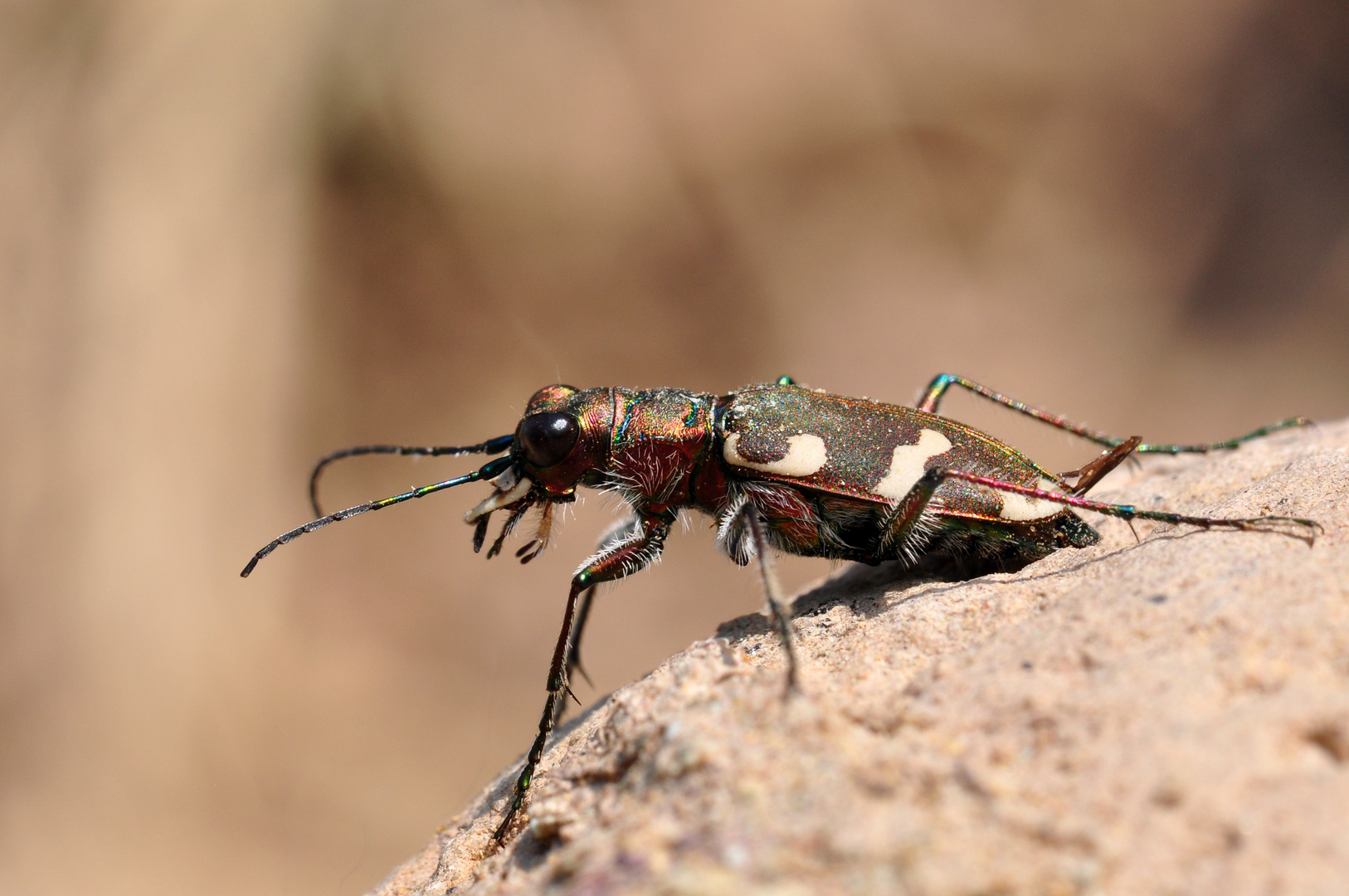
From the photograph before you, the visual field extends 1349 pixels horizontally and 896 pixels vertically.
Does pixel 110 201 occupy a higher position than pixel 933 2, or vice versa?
pixel 933 2

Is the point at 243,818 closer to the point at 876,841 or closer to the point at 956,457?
the point at 956,457

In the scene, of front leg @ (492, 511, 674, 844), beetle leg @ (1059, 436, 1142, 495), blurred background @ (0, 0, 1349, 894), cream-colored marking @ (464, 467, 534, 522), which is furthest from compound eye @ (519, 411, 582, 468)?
blurred background @ (0, 0, 1349, 894)

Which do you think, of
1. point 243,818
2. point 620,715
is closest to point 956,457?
point 620,715

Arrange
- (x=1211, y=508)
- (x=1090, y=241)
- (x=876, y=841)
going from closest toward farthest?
(x=876, y=841), (x=1211, y=508), (x=1090, y=241)

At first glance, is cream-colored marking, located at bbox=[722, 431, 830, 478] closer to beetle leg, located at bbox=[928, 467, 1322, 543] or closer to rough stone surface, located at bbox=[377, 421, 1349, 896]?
beetle leg, located at bbox=[928, 467, 1322, 543]

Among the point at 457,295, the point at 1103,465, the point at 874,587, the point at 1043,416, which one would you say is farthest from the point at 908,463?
the point at 457,295

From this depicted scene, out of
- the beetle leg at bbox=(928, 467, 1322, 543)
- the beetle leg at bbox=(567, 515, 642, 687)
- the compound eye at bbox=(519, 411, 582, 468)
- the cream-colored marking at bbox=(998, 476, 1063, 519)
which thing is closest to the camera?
the beetle leg at bbox=(928, 467, 1322, 543)

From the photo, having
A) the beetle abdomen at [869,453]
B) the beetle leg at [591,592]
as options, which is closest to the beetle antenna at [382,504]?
the beetle leg at [591,592]
